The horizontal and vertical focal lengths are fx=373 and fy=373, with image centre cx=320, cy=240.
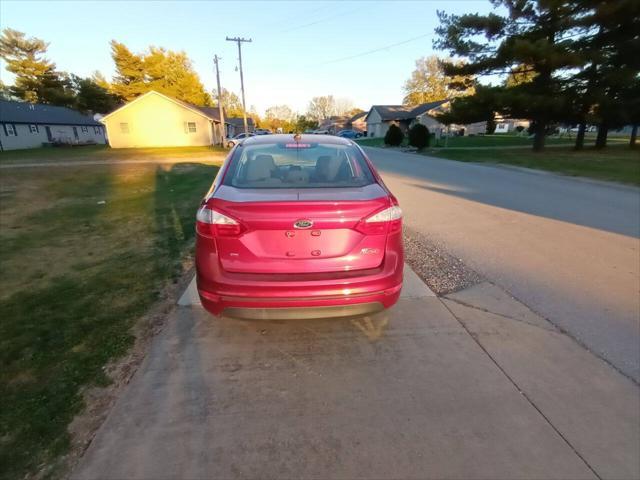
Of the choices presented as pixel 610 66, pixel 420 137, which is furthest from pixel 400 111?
pixel 610 66

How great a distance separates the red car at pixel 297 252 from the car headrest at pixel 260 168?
39cm

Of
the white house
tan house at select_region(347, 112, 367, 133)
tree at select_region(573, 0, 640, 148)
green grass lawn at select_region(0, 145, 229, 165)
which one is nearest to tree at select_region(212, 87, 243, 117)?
tan house at select_region(347, 112, 367, 133)

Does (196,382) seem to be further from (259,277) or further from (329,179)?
(329,179)

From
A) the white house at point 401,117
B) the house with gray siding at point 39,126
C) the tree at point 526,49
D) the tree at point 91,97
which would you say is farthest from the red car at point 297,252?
the tree at point 91,97

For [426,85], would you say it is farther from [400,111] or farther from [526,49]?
[526,49]

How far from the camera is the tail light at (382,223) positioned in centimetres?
267

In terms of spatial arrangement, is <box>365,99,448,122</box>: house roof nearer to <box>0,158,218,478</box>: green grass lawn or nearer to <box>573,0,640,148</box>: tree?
<box>573,0,640,148</box>: tree

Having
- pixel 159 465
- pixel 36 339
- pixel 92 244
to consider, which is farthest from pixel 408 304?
pixel 92 244

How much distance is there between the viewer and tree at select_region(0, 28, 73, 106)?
51156mm

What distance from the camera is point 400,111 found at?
6200cm

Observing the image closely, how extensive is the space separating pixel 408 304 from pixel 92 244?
17.0 feet

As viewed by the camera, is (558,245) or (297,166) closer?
(297,166)

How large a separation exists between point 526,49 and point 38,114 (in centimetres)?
4766

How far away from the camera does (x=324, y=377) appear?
8.95ft
